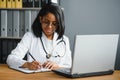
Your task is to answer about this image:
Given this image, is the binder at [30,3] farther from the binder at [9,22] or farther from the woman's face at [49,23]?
the woman's face at [49,23]

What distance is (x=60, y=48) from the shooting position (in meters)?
2.32

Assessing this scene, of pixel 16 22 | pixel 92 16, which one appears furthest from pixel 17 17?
pixel 92 16

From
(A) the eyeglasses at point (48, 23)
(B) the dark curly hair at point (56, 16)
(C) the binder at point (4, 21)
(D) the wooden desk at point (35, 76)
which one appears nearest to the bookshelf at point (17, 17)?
(C) the binder at point (4, 21)

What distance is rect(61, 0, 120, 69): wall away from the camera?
371cm

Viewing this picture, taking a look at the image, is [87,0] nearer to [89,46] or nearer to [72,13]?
[72,13]

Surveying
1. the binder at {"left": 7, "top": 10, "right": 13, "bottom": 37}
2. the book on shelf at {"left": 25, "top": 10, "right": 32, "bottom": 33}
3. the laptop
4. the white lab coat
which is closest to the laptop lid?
the laptop

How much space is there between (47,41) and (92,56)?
74cm

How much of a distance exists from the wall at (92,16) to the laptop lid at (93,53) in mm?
1976

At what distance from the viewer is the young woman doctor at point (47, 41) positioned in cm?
224

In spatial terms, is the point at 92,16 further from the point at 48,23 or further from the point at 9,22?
the point at 48,23

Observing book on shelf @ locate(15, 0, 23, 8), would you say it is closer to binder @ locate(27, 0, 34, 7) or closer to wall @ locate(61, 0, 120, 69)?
binder @ locate(27, 0, 34, 7)

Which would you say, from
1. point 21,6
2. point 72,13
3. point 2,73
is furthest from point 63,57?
point 72,13

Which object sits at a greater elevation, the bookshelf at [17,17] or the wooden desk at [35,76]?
the bookshelf at [17,17]

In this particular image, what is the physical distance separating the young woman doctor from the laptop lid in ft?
1.74
